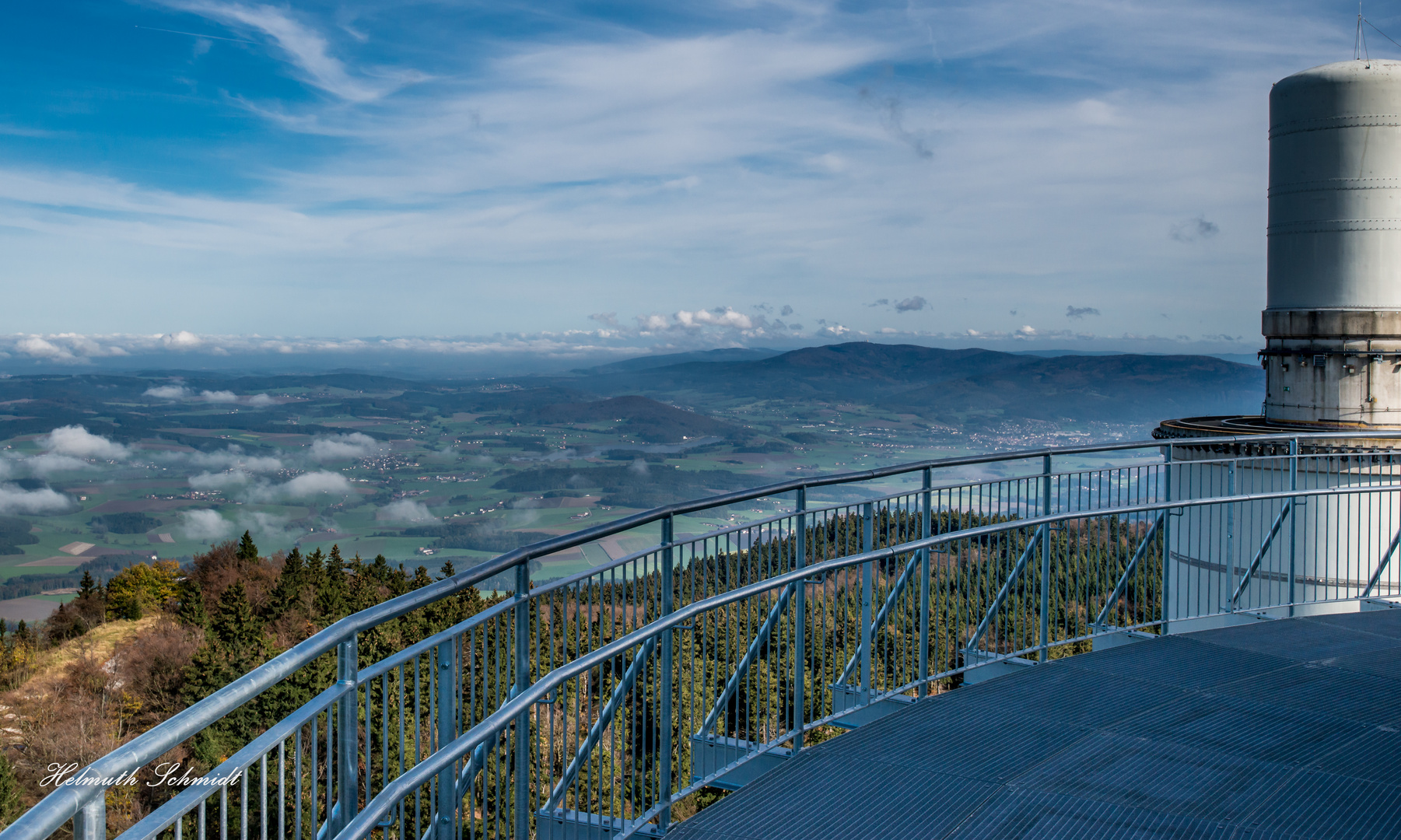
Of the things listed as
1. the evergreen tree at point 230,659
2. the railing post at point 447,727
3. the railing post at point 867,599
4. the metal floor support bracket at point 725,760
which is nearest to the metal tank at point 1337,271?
the railing post at point 867,599

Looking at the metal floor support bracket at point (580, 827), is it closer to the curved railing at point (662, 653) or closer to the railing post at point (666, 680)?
the curved railing at point (662, 653)

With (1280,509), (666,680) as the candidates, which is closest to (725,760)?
(666,680)

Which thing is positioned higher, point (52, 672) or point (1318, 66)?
point (1318, 66)

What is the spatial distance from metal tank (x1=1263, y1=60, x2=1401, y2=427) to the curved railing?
1730cm

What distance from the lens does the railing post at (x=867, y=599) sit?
597cm

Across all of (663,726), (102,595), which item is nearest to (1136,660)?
(663,726)

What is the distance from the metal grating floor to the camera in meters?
4.46

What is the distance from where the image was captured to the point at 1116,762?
516 centimetres

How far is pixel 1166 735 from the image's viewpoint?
18.3 feet

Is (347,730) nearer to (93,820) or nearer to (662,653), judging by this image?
(93,820)

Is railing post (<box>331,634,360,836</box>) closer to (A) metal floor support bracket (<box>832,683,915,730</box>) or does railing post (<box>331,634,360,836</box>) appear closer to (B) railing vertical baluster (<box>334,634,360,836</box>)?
(B) railing vertical baluster (<box>334,634,360,836</box>)

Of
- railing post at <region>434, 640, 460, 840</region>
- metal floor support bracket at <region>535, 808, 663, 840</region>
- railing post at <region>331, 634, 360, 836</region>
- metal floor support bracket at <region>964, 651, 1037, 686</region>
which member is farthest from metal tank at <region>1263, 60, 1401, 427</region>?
railing post at <region>331, 634, 360, 836</region>

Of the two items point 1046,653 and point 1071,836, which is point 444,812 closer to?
point 1071,836

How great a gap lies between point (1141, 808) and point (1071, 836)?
51 cm
